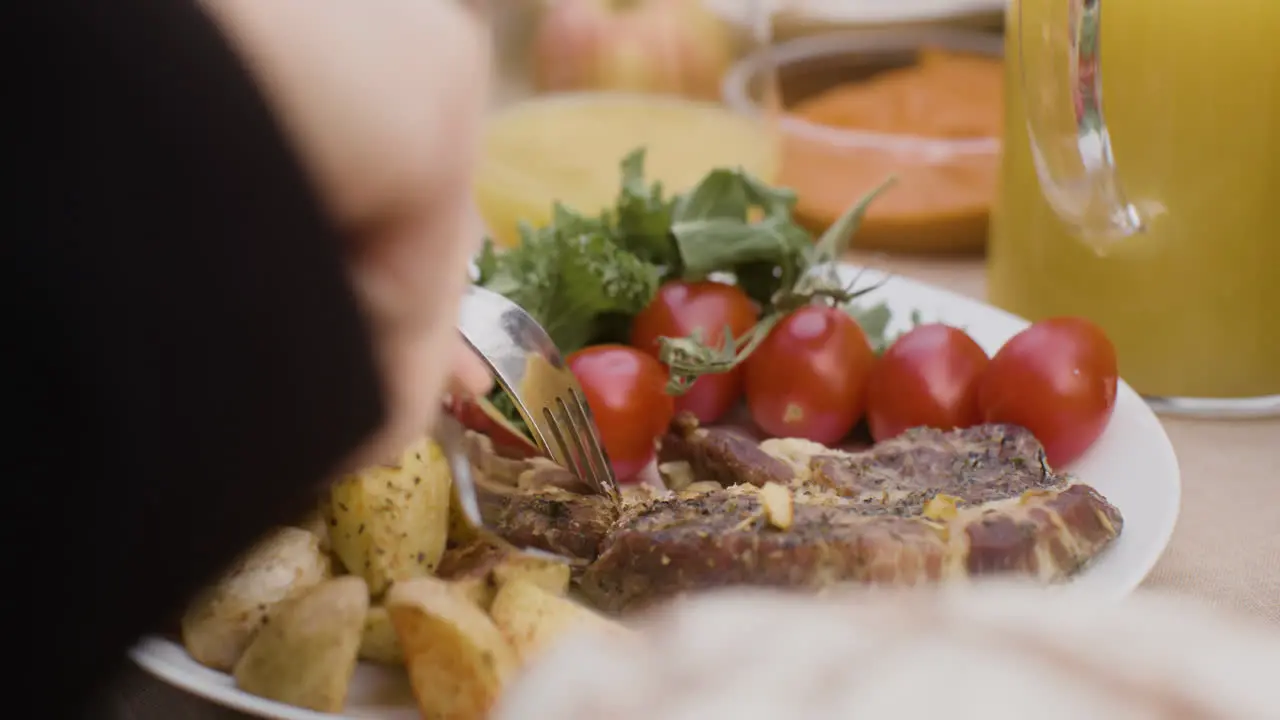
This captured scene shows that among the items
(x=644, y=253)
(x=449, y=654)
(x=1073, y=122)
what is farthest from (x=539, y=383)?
(x=1073, y=122)

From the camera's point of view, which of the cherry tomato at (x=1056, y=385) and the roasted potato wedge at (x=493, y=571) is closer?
the roasted potato wedge at (x=493, y=571)

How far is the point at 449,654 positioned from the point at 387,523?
149 millimetres

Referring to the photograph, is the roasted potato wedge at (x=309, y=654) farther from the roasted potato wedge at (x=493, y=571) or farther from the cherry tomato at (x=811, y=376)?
the cherry tomato at (x=811, y=376)

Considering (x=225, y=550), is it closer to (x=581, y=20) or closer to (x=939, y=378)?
(x=939, y=378)

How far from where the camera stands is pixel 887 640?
0.33 metres

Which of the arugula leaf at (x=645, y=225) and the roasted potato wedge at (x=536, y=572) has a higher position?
the arugula leaf at (x=645, y=225)

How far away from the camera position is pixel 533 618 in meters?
0.78

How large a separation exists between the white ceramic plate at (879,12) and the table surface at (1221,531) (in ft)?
4.22

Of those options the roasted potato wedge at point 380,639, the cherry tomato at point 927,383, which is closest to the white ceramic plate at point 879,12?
the cherry tomato at point 927,383

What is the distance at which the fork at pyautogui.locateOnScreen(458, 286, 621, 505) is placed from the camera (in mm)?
910

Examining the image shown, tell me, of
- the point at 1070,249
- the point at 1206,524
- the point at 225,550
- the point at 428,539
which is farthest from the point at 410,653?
the point at 1070,249

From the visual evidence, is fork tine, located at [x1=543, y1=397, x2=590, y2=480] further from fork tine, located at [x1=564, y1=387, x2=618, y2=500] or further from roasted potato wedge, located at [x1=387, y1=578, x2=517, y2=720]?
roasted potato wedge, located at [x1=387, y1=578, x2=517, y2=720]

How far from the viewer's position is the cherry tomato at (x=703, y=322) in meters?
1.19

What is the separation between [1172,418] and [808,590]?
25.3 inches
